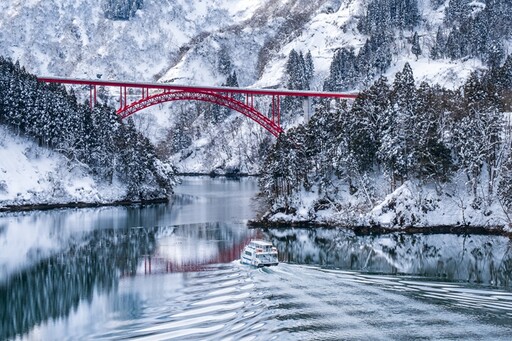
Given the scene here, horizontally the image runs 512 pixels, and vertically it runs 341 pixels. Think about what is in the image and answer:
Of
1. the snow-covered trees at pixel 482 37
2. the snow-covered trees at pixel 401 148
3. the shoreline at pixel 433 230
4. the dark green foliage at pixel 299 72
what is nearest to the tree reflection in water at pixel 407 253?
the shoreline at pixel 433 230

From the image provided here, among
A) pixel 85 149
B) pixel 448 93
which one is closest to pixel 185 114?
pixel 85 149

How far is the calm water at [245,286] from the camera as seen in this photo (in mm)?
23906

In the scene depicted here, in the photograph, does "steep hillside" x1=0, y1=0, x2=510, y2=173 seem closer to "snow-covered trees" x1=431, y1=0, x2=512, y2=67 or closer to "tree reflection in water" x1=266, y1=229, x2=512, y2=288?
"snow-covered trees" x1=431, y1=0, x2=512, y2=67

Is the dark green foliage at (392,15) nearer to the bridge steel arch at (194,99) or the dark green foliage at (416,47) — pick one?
the dark green foliage at (416,47)

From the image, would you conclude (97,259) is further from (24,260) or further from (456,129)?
(456,129)

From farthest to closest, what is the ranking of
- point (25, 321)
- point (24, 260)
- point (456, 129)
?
point (456, 129) < point (24, 260) < point (25, 321)

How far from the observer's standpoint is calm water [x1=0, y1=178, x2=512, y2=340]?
2391 cm

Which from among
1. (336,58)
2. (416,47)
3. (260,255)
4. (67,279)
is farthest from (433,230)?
(336,58)

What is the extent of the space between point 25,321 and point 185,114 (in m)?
159

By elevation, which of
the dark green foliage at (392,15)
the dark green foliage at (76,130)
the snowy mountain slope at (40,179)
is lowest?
the snowy mountain slope at (40,179)

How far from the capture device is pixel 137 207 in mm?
Result: 76188

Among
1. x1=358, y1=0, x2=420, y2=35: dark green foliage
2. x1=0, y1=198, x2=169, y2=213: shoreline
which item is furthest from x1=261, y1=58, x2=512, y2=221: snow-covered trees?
x1=358, y1=0, x2=420, y2=35: dark green foliage

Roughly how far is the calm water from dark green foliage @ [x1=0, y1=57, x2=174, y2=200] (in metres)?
25.3

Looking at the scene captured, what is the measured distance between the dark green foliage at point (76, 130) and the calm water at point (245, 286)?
2529 centimetres
